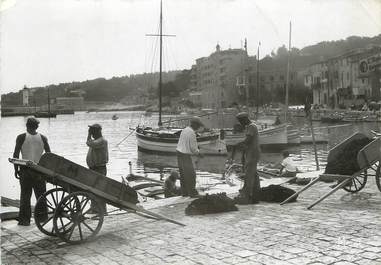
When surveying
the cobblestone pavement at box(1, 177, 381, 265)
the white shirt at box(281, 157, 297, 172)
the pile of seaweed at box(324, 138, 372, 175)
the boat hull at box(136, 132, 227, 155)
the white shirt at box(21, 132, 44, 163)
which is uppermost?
the white shirt at box(21, 132, 44, 163)

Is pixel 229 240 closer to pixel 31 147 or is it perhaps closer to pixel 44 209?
pixel 44 209

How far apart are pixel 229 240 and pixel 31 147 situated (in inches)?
150

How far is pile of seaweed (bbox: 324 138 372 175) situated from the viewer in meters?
8.69

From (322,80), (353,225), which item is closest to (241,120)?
(353,225)

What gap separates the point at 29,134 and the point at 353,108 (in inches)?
2661

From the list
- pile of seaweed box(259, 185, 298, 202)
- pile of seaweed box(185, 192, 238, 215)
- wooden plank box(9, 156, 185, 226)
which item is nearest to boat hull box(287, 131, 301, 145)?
pile of seaweed box(259, 185, 298, 202)

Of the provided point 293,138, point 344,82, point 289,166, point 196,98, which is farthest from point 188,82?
point 289,166

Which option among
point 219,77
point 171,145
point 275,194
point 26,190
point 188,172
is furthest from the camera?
point 219,77

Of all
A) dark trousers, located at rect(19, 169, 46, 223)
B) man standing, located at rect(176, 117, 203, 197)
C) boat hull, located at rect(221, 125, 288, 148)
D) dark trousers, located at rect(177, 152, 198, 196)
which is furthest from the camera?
boat hull, located at rect(221, 125, 288, 148)

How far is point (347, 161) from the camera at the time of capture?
8766 mm

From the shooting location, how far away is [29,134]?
26.0ft

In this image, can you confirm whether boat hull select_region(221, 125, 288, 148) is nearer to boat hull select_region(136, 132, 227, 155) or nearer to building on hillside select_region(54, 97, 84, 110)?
boat hull select_region(136, 132, 227, 155)

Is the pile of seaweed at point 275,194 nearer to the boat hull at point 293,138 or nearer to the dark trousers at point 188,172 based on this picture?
the dark trousers at point 188,172

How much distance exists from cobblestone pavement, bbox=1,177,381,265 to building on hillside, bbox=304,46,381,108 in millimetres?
51722
